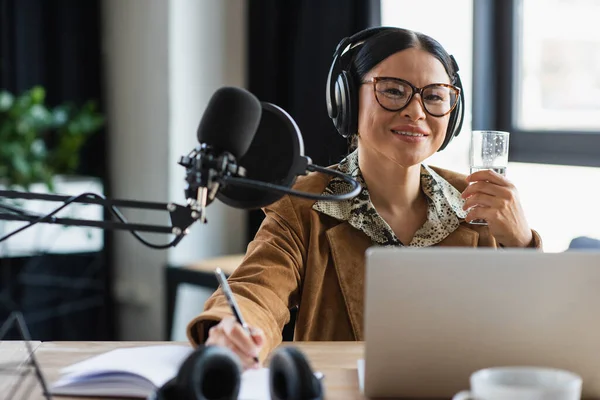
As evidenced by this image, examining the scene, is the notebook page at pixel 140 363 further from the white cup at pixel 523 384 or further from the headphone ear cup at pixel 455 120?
the headphone ear cup at pixel 455 120

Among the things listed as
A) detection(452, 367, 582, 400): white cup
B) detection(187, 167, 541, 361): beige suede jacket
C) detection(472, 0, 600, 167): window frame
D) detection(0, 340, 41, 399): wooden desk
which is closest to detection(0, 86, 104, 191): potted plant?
detection(472, 0, 600, 167): window frame

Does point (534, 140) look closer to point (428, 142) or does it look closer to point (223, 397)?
point (428, 142)

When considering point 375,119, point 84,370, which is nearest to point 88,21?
point 375,119

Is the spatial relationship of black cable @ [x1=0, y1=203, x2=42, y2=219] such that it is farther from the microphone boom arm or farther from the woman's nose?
the woman's nose

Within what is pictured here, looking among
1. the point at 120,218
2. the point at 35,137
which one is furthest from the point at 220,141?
the point at 35,137

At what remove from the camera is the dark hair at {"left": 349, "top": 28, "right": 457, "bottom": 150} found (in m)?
1.67

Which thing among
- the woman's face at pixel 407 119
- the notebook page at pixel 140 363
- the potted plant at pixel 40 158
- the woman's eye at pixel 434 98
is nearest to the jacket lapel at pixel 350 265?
the woman's face at pixel 407 119

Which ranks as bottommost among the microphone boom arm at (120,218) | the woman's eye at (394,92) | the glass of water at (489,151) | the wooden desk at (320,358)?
the wooden desk at (320,358)

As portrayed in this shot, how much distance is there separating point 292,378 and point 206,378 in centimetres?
11

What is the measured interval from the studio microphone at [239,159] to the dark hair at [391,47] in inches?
18.9

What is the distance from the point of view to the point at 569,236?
267 cm

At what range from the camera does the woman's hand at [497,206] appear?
5.27 ft

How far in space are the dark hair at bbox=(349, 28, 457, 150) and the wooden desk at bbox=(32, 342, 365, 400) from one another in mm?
534

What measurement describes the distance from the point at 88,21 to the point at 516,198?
8.30 feet
